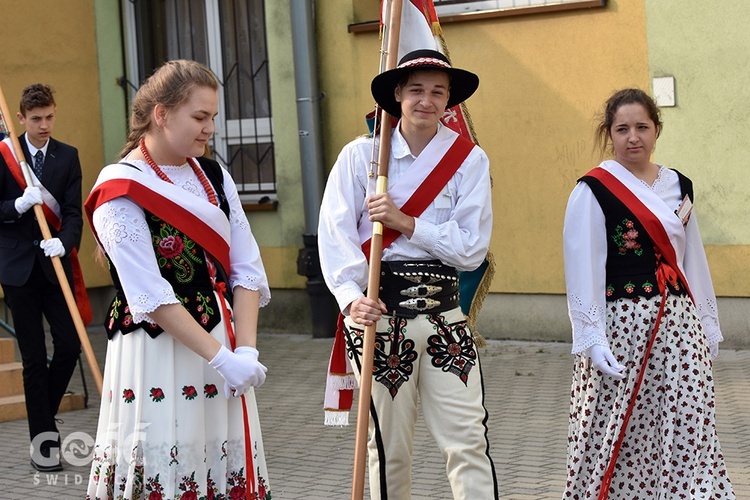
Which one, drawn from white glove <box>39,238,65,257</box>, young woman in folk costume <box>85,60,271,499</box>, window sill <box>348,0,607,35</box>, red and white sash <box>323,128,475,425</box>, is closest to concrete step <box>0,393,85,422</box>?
white glove <box>39,238,65,257</box>

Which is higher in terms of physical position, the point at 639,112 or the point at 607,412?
the point at 639,112

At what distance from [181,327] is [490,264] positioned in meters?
1.97

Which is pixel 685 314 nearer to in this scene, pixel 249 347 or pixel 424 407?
pixel 424 407

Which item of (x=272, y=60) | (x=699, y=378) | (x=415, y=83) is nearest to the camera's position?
(x=415, y=83)

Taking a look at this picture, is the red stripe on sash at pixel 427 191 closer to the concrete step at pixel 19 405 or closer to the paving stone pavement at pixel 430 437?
the paving stone pavement at pixel 430 437

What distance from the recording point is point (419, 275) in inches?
182

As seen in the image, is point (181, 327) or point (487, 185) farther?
point (487, 185)

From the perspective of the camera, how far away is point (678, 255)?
525 cm

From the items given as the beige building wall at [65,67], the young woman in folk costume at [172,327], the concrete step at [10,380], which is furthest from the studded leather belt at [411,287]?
the beige building wall at [65,67]

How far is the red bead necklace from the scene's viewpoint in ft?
13.0

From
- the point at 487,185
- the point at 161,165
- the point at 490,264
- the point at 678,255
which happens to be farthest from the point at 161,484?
the point at 678,255

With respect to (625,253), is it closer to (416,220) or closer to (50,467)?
(416,220)

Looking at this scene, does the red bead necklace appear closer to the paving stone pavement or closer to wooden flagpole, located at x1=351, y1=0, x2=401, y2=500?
wooden flagpole, located at x1=351, y1=0, x2=401, y2=500

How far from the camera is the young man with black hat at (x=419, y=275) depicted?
459cm
